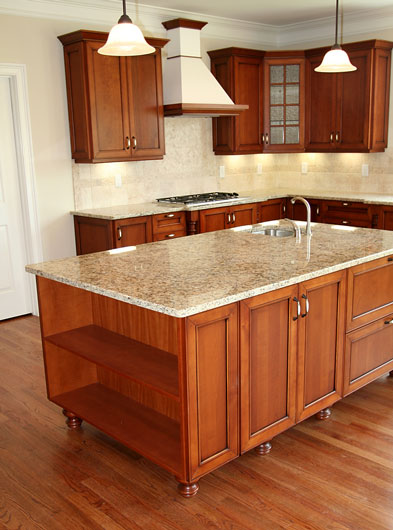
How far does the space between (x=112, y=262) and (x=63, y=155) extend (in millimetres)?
2379

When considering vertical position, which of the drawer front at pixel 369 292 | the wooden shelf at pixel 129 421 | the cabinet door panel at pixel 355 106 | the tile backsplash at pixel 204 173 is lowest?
the wooden shelf at pixel 129 421

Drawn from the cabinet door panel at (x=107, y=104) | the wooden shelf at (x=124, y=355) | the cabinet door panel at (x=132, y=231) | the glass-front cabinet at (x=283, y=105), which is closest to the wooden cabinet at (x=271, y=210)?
the glass-front cabinet at (x=283, y=105)

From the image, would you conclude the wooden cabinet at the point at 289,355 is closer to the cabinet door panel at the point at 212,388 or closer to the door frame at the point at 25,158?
the cabinet door panel at the point at 212,388

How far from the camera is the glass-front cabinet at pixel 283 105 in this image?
614 centimetres

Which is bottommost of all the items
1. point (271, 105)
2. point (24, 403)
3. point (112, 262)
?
point (24, 403)

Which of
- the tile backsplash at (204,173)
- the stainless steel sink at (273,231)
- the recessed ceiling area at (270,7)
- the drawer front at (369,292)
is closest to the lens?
the drawer front at (369,292)

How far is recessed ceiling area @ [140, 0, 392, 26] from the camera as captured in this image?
5.28 meters

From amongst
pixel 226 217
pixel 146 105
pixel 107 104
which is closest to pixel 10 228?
pixel 107 104

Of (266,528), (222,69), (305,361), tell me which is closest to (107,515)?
(266,528)

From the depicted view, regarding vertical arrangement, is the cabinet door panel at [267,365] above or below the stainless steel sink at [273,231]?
below

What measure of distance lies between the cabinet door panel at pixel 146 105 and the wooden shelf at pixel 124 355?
8.21 ft

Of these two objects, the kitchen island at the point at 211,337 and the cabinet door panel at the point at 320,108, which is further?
the cabinet door panel at the point at 320,108

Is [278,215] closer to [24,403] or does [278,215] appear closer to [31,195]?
[31,195]

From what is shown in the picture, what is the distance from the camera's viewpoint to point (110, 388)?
126 inches
